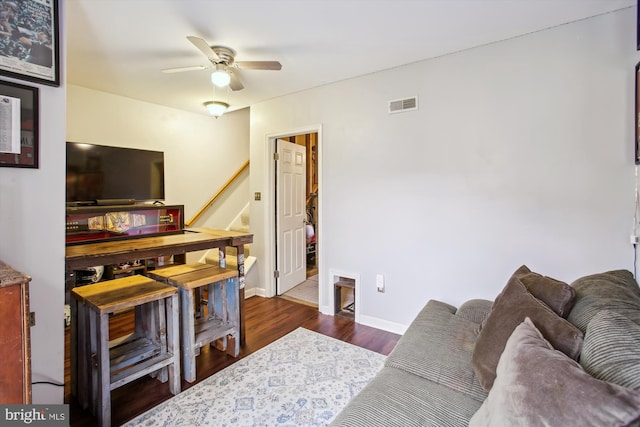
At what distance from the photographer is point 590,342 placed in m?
1.01

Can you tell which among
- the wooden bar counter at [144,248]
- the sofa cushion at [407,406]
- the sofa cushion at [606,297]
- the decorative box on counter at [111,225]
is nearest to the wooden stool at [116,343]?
the wooden bar counter at [144,248]

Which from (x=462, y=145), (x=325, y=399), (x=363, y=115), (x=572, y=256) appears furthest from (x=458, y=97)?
(x=325, y=399)

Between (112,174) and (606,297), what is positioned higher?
(112,174)

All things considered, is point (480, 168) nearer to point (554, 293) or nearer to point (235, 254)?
point (554, 293)

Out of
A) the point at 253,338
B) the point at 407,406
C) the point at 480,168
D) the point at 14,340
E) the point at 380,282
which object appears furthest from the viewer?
the point at 380,282

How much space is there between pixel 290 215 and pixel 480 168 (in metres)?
2.47

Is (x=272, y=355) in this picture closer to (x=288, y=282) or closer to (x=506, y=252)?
(x=288, y=282)

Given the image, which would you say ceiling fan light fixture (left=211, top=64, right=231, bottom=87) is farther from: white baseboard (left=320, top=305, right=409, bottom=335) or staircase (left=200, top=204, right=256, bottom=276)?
white baseboard (left=320, top=305, right=409, bottom=335)

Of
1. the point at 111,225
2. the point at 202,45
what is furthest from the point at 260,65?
the point at 111,225

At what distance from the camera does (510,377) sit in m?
0.93

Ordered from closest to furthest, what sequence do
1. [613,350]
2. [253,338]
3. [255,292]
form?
1. [613,350]
2. [253,338]
3. [255,292]

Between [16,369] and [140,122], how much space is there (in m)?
3.49

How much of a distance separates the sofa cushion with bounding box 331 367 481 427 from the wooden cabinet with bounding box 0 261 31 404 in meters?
1.18

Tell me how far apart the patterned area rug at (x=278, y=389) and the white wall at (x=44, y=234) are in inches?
23.6
